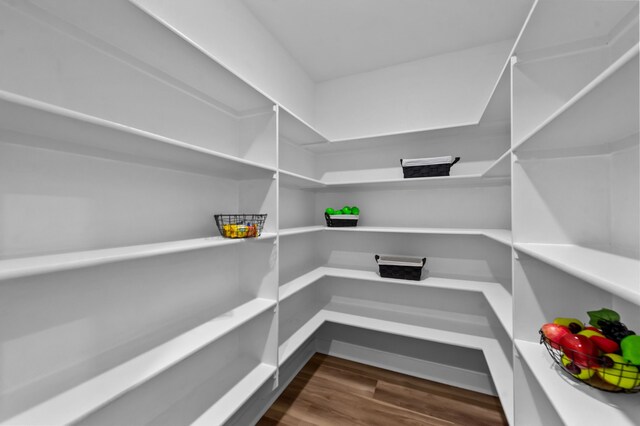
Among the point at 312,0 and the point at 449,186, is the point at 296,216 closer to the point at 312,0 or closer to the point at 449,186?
the point at 449,186

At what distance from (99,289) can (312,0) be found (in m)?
2.05

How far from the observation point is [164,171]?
47.3 inches

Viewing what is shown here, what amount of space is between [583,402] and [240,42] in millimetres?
2422

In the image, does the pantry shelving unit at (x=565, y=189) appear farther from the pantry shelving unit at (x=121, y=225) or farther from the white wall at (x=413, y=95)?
the pantry shelving unit at (x=121, y=225)

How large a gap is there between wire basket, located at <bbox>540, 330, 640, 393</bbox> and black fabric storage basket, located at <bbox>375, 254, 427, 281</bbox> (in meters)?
1.07

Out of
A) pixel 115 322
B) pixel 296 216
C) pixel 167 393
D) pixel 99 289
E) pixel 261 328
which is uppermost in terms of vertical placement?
pixel 296 216

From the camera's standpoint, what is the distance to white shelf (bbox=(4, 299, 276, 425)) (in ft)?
2.39

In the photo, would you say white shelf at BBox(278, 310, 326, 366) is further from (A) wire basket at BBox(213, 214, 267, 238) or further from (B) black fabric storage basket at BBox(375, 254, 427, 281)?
(A) wire basket at BBox(213, 214, 267, 238)

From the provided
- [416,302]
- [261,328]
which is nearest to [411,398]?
[416,302]

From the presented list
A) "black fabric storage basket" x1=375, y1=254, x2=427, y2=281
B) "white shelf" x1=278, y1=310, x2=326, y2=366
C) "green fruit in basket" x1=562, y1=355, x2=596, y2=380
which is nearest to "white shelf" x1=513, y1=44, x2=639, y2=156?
"green fruit in basket" x1=562, y1=355, x2=596, y2=380

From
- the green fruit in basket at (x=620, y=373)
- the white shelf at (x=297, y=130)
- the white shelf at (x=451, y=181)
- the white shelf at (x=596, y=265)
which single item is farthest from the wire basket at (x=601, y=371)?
the white shelf at (x=297, y=130)

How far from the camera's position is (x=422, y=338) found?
186 cm

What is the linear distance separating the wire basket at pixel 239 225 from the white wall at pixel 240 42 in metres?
0.72

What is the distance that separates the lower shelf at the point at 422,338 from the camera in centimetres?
142
